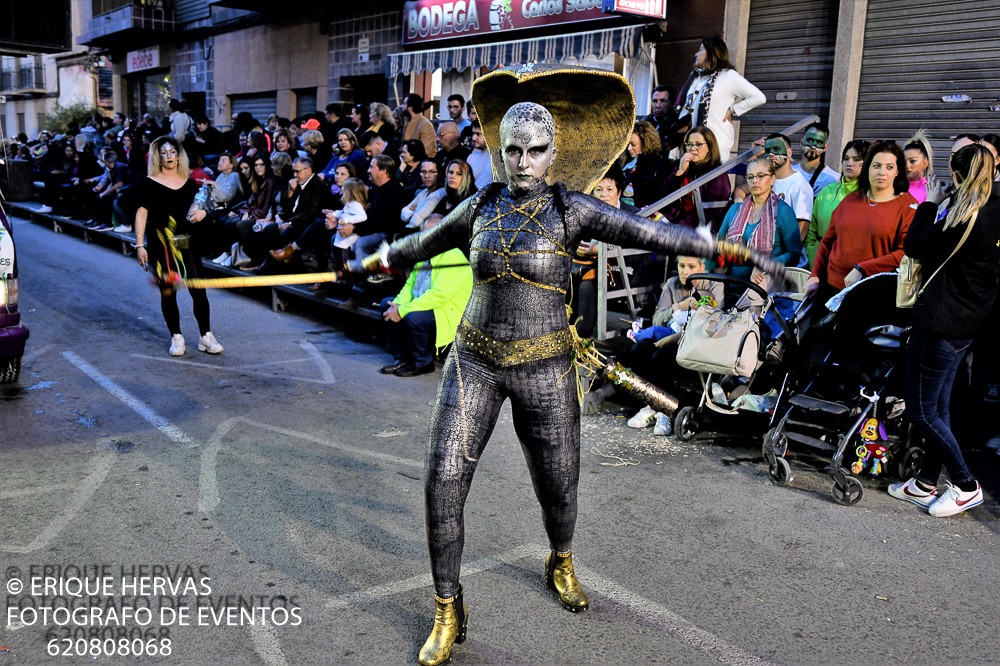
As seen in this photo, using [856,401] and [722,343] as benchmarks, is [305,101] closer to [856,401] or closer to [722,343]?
[722,343]

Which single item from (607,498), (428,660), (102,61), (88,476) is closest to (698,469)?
(607,498)

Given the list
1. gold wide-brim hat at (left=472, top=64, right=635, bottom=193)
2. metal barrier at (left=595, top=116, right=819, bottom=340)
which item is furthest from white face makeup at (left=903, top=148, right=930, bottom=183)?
gold wide-brim hat at (left=472, top=64, right=635, bottom=193)

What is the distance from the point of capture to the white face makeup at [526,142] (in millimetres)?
3420

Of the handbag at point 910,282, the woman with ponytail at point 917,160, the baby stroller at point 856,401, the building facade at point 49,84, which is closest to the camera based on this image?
the handbag at point 910,282

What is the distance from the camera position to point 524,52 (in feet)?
43.9

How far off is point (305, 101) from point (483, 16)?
7634 mm

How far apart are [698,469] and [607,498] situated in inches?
34.0

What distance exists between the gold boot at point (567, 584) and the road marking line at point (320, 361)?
426 cm

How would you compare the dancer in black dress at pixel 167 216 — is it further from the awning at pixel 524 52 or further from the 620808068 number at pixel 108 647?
the 620808068 number at pixel 108 647

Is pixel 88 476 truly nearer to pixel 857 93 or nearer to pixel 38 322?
pixel 38 322

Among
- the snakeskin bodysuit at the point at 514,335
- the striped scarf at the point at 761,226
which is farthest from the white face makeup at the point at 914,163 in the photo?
the snakeskin bodysuit at the point at 514,335

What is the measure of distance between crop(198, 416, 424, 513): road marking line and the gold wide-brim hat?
2517 mm

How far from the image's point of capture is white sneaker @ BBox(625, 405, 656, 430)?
262 inches

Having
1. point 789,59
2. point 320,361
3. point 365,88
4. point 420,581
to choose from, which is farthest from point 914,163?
point 365,88
